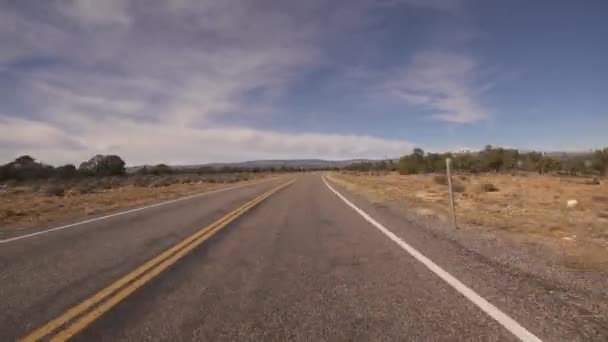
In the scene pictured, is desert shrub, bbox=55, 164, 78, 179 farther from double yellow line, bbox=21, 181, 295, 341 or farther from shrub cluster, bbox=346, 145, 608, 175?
double yellow line, bbox=21, 181, 295, 341

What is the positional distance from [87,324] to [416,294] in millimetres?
3431

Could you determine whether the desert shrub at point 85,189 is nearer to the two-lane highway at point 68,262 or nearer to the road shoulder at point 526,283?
the two-lane highway at point 68,262

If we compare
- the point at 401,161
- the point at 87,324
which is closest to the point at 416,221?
the point at 87,324

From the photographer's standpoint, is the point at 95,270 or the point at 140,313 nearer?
the point at 140,313

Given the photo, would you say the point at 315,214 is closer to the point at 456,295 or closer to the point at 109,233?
the point at 109,233

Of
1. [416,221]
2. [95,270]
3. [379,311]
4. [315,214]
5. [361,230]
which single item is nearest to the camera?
Answer: [379,311]

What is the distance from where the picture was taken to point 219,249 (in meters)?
6.94

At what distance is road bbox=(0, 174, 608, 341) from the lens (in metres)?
3.40

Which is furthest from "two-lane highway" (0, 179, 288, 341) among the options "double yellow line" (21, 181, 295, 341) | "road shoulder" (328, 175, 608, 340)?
"road shoulder" (328, 175, 608, 340)

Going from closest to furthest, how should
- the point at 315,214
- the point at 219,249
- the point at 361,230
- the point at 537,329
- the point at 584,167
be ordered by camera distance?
the point at 537,329 → the point at 219,249 → the point at 361,230 → the point at 315,214 → the point at 584,167

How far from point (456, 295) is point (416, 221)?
6269 millimetres

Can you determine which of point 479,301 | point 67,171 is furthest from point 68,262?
point 67,171

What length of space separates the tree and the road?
74.2 m

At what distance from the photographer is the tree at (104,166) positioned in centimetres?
7362
